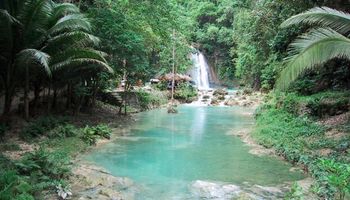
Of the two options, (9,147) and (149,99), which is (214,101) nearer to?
(149,99)

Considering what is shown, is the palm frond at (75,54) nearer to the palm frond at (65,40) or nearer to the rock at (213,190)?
the palm frond at (65,40)

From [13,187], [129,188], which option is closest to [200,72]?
[129,188]

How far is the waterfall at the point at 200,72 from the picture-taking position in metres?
38.2

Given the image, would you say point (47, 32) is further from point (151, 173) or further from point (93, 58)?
point (151, 173)

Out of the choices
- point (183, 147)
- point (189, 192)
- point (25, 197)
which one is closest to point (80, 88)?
point (183, 147)

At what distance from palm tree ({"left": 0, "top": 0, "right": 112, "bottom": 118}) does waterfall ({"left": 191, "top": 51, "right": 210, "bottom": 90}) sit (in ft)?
87.0

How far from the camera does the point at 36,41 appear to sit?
10672mm

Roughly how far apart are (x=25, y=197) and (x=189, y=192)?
2815 millimetres

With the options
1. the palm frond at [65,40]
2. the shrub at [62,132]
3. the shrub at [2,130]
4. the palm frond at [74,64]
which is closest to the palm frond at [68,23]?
the palm frond at [65,40]

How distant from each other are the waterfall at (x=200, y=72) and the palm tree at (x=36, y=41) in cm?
2653

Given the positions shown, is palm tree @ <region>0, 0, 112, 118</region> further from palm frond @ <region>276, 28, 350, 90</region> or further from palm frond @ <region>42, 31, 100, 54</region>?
palm frond @ <region>276, 28, 350, 90</region>

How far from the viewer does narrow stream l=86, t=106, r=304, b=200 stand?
765 centimetres

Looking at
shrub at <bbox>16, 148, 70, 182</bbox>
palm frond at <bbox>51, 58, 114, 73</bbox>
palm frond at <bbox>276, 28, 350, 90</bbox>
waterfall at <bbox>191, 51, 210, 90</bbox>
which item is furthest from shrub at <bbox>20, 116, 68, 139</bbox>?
waterfall at <bbox>191, 51, 210, 90</bbox>

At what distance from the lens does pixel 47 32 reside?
1079cm
